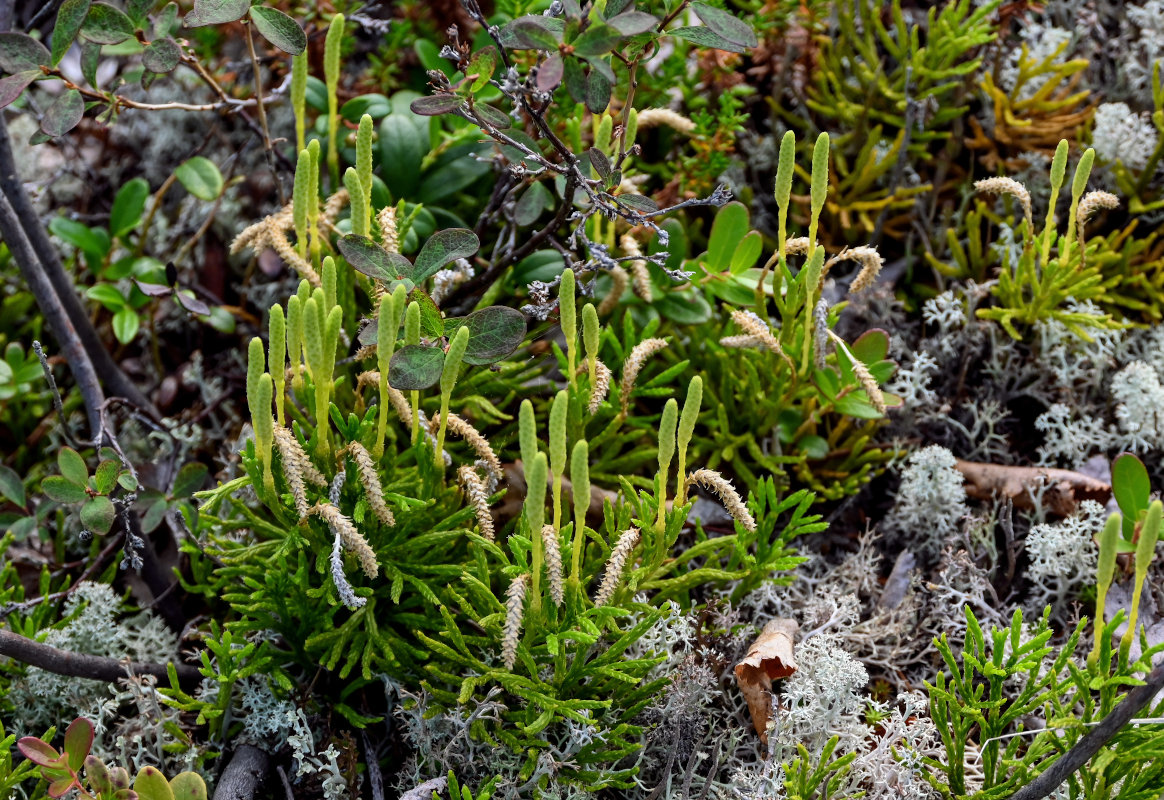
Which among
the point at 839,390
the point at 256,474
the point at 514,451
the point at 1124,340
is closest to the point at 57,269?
the point at 256,474

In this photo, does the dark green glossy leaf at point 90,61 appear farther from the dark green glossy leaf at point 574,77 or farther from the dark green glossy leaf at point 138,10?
the dark green glossy leaf at point 574,77

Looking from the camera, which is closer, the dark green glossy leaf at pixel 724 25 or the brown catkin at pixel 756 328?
the dark green glossy leaf at pixel 724 25

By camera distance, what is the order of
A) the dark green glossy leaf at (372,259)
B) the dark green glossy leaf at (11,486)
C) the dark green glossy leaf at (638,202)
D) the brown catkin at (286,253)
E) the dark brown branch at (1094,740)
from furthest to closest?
the dark green glossy leaf at (11,486) < the brown catkin at (286,253) < the dark green glossy leaf at (638,202) < the dark green glossy leaf at (372,259) < the dark brown branch at (1094,740)

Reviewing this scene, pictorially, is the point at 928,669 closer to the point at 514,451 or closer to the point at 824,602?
the point at 824,602

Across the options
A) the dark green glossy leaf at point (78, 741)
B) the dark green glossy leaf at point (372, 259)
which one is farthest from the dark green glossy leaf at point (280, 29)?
the dark green glossy leaf at point (78, 741)

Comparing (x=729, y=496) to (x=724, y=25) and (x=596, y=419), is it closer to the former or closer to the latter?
(x=596, y=419)

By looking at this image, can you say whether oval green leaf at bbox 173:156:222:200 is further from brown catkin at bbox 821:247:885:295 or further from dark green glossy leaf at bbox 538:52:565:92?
brown catkin at bbox 821:247:885:295

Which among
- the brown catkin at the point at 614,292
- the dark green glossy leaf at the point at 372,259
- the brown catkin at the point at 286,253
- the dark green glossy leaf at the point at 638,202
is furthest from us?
the brown catkin at the point at 614,292
